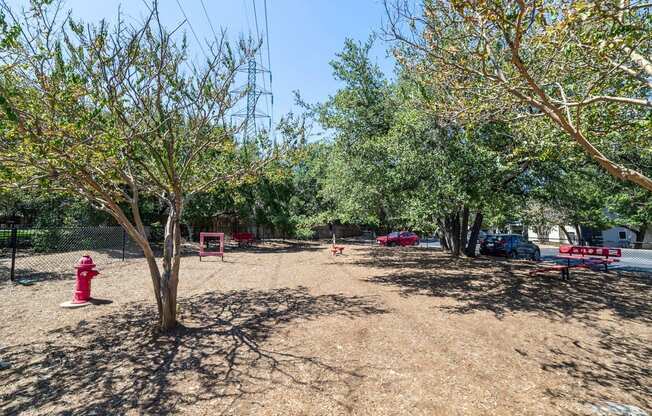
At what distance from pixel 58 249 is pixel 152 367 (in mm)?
13183

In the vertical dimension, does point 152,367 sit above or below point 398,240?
below

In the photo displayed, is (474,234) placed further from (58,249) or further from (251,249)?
(58,249)

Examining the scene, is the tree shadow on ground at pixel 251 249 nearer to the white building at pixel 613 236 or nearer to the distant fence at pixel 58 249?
the distant fence at pixel 58 249

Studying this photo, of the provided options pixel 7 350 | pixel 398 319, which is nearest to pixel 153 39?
pixel 7 350

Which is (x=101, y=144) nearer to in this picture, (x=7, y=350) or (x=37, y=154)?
(x=37, y=154)

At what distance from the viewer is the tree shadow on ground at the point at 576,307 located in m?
3.85

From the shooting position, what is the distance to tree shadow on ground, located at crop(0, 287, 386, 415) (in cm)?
315

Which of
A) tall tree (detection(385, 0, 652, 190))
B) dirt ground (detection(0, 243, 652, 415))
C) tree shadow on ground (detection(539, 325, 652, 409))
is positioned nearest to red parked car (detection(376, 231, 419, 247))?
dirt ground (detection(0, 243, 652, 415))

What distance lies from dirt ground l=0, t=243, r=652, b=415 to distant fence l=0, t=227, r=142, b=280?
3100 mm

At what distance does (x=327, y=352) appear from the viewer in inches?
169

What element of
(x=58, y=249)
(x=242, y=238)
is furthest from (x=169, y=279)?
(x=242, y=238)

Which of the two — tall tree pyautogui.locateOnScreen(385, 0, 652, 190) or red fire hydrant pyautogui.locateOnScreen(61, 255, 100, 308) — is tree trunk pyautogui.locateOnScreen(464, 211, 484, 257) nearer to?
tall tree pyautogui.locateOnScreen(385, 0, 652, 190)

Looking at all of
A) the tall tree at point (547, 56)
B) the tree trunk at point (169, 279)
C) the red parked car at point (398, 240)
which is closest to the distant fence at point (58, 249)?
the tree trunk at point (169, 279)

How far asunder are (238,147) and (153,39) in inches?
164
